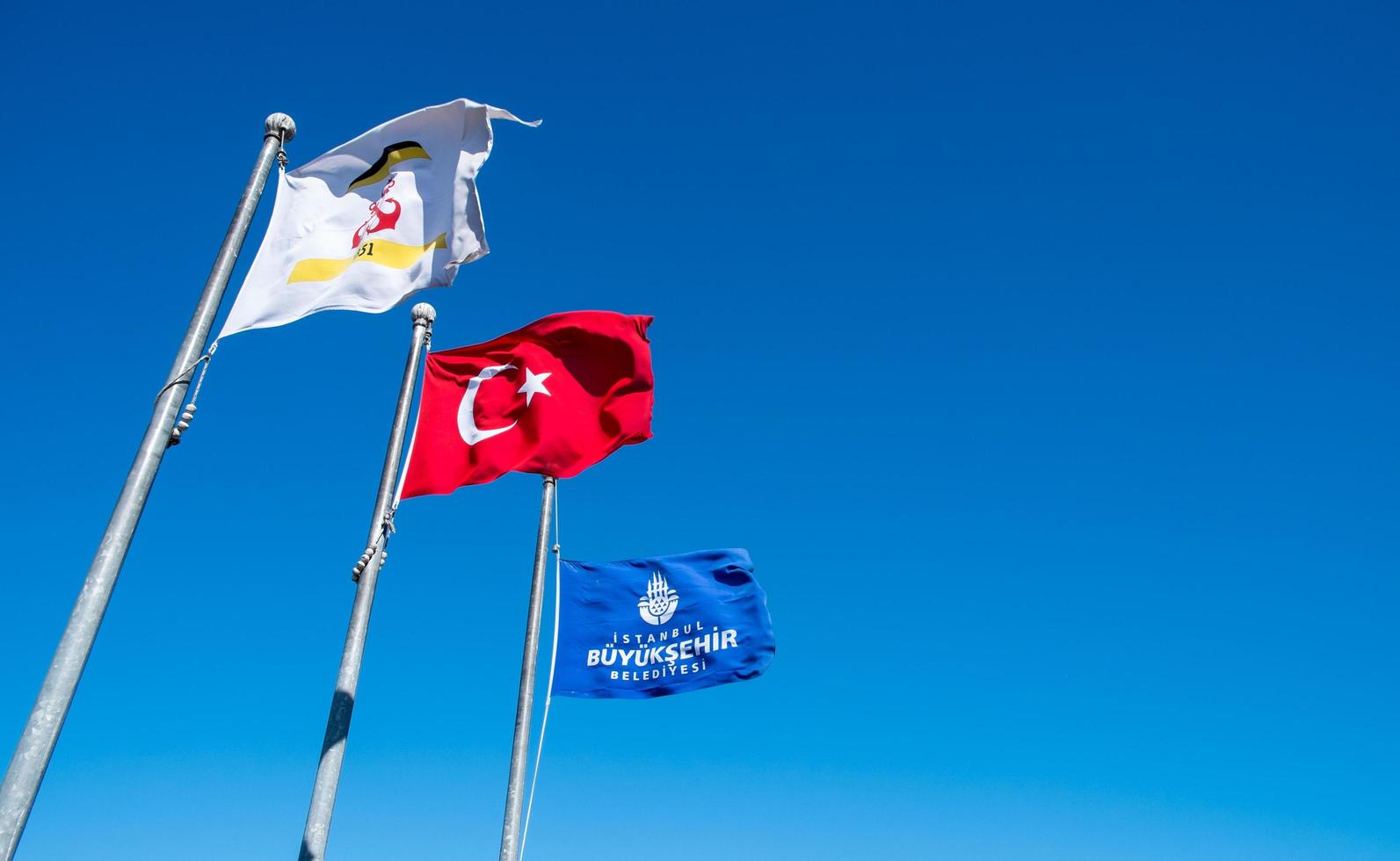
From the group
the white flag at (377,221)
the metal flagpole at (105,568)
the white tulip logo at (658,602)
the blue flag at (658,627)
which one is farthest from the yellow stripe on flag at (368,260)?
the white tulip logo at (658,602)

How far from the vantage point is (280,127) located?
8.93 metres

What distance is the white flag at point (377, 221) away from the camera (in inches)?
357

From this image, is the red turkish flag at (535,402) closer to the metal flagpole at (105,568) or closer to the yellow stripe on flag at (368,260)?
the yellow stripe on flag at (368,260)

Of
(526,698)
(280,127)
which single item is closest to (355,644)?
(526,698)

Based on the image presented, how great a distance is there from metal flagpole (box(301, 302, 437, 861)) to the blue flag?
11.8ft

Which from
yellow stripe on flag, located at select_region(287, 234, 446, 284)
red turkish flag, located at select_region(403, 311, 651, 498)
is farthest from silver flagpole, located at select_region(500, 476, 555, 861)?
yellow stripe on flag, located at select_region(287, 234, 446, 284)

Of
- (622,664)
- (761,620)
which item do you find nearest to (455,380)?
(622,664)

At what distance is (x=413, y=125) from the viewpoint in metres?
10.3

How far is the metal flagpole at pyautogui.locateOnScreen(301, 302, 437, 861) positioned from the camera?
8.94m

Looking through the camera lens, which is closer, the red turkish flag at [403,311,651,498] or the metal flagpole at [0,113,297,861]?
the metal flagpole at [0,113,297,861]

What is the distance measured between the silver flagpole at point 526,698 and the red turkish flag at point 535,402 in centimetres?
66

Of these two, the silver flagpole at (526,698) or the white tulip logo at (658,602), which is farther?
the white tulip logo at (658,602)

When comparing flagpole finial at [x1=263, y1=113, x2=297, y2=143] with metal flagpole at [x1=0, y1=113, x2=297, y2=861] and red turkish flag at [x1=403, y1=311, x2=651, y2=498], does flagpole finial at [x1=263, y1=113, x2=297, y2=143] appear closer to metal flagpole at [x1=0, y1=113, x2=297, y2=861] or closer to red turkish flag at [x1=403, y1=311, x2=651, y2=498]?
metal flagpole at [x1=0, y1=113, x2=297, y2=861]

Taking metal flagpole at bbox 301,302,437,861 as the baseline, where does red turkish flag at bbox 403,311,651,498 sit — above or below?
above
